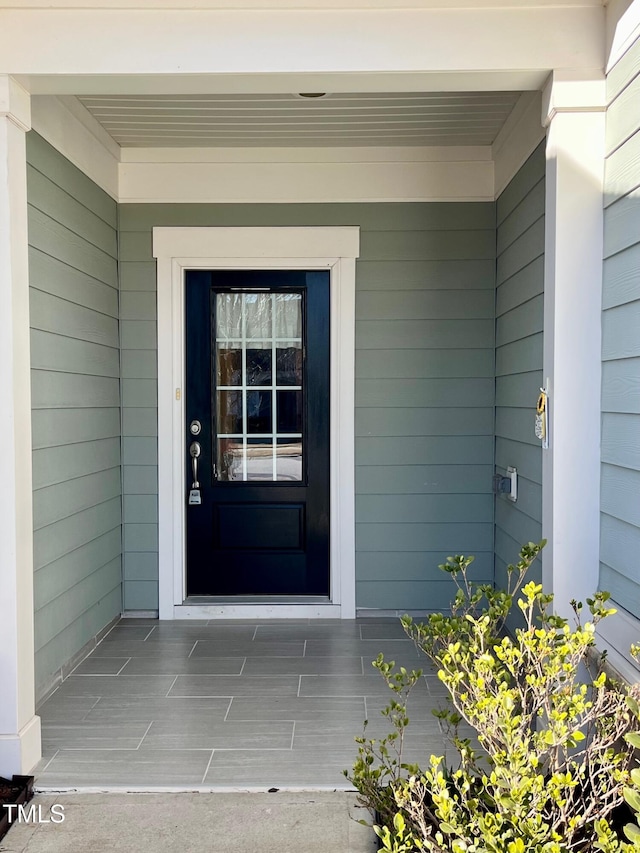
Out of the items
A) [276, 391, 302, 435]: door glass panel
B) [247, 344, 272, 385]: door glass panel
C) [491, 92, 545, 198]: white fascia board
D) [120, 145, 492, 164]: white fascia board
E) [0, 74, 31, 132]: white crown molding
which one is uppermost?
[120, 145, 492, 164]: white fascia board

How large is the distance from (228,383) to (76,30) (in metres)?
2.29

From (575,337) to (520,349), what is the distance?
1.27 meters

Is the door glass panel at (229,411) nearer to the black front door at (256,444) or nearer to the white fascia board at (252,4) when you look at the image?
the black front door at (256,444)

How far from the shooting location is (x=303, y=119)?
3.87m

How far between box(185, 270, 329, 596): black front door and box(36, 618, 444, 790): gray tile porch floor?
0.33m

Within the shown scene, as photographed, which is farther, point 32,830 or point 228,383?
point 228,383

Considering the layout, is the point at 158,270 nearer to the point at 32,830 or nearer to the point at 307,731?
the point at 307,731

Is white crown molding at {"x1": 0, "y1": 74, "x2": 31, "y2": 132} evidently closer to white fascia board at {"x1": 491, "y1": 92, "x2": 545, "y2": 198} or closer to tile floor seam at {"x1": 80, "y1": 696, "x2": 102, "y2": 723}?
white fascia board at {"x1": 491, "y1": 92, "x2": 545, "y2": 198}

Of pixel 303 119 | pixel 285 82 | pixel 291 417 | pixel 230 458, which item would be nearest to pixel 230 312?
pixel 291 417

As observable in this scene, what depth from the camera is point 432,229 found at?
4.41m

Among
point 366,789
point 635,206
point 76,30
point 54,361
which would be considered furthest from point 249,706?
point 76,30

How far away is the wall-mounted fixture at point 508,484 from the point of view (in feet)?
12.6

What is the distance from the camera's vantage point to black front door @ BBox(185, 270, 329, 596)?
14.9ft

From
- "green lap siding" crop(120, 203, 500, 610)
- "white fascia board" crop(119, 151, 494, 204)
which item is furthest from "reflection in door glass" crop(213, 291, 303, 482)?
"white fascia board" crop(119, 151, 494, 204)
